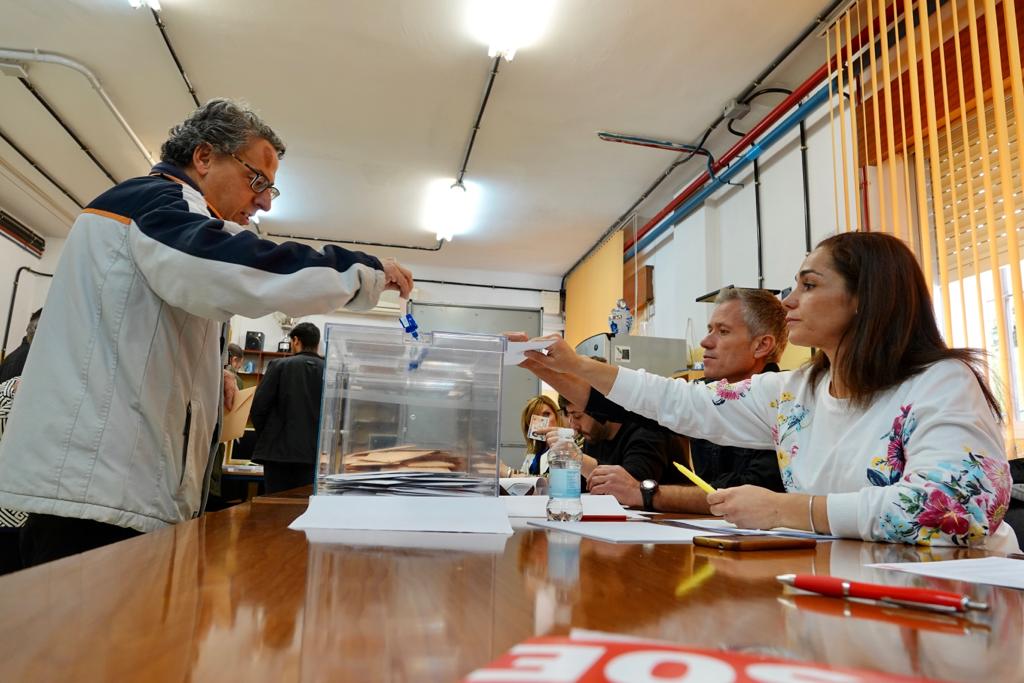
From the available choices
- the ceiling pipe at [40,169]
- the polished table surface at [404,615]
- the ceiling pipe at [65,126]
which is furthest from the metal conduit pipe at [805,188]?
the ceiling pipe at [40,169]

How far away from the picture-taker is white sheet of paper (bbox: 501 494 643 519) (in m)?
1.14

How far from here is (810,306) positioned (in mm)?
1383

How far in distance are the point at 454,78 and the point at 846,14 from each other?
207cm

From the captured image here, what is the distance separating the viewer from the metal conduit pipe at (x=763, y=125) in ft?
9.98

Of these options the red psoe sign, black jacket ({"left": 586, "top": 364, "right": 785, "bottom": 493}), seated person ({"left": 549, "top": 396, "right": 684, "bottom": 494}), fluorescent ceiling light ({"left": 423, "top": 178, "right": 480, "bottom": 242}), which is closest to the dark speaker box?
fluorescent ceiling light ({"left": 423, "top": 178, "right": 480, "bottom": 242})

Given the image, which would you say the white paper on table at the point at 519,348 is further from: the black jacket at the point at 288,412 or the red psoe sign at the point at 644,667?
the black jacket at the point at 288,412

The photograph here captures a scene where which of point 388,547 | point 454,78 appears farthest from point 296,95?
point 388,547

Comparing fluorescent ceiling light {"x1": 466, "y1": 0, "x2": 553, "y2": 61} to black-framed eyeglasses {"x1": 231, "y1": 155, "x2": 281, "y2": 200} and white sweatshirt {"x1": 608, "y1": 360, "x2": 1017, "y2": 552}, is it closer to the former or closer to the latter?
black-framed eyeglasses {"x1": 231, "y1": 155, "x2": 281, "y2": 200}

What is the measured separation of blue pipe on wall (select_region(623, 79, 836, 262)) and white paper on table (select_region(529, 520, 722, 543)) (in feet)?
10.7

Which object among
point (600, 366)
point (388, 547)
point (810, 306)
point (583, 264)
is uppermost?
point (583, 264)

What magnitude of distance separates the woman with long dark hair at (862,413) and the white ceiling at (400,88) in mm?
2363

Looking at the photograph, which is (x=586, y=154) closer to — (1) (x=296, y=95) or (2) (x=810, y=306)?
(1) (x=296, y=95)

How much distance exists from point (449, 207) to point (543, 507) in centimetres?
457

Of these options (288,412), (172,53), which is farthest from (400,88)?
(288,412)
